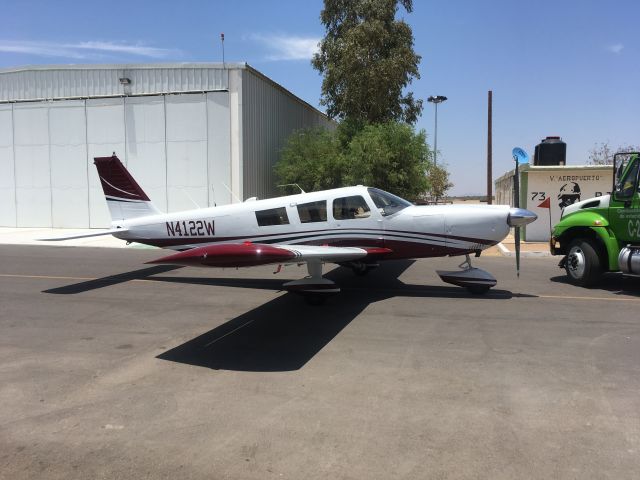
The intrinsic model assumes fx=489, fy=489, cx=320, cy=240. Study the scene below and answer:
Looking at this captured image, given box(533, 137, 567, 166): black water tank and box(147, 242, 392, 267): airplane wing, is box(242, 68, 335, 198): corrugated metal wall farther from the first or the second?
box(147, 242, 392, 267): airplane wing

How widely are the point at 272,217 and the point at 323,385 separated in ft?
15.4

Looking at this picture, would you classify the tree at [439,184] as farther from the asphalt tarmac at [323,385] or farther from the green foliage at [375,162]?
the asphalt tarmac at [323,385]

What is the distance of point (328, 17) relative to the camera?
24.1 metres

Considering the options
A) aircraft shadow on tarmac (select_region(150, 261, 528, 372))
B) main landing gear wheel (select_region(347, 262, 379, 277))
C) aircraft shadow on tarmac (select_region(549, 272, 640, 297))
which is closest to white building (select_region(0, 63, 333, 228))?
main landing gear wheel (select_region(347, 262, 379, 277))

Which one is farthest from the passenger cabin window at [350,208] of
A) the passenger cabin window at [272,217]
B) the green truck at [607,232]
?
the green truck at [607,232]

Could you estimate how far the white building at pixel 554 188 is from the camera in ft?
55.3

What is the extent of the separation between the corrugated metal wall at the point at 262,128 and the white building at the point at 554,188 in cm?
1171

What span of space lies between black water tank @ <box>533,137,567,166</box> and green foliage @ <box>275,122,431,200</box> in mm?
4636

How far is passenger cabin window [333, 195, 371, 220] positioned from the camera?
28.3 ft

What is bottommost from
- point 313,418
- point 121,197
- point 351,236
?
point 313,418

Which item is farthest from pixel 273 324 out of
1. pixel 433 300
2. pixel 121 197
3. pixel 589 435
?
pixel 121 197

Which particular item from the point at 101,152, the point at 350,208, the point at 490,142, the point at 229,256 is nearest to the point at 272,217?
the point at 350,208

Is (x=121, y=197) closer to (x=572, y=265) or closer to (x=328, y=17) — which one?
(x=572, y=265)

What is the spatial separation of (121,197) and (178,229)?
205 cm
